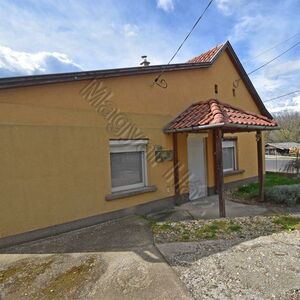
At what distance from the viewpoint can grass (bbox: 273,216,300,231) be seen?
20.3ft

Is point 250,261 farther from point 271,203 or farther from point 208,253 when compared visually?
point 271,203

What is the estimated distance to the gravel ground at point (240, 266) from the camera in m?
3.62

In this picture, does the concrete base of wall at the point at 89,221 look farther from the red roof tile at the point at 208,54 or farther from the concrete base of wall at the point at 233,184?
the red roof tile at the point at 208,54

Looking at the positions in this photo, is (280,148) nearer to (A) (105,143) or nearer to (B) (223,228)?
(B) (223,228)

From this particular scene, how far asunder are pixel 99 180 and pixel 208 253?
3.02m

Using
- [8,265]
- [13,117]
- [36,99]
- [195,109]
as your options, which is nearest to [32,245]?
[8,265]

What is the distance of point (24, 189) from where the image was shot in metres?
5.34

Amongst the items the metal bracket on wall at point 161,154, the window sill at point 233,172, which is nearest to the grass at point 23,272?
the metal bracket on wall at point 161,154

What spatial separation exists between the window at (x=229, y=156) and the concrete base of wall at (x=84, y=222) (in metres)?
3.94

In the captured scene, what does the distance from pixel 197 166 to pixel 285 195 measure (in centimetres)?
281

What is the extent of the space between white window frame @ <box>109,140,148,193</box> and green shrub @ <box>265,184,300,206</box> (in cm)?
404

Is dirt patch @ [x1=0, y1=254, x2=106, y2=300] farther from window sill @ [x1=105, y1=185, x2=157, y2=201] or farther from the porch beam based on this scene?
the porch beam

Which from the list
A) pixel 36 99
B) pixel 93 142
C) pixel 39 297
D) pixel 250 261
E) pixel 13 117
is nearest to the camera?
pixel 39 297

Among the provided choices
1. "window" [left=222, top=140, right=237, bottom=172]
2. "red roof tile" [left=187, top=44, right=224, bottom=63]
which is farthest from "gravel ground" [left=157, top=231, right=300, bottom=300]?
"red roof tile" [left=187, top=44, right=224, bottom=63]
